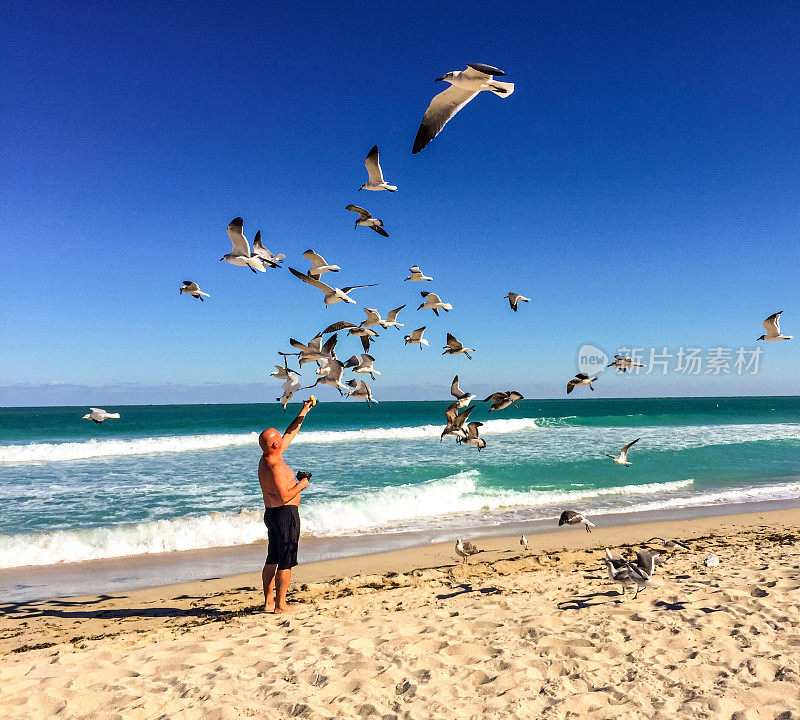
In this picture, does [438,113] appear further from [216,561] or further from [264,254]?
[216,561]

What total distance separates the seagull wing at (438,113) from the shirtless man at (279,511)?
292cm

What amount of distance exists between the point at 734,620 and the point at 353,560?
17.4ft

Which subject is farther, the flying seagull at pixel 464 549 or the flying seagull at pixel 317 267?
the flying seagull at pixel 464 549

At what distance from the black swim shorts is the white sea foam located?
425 cm

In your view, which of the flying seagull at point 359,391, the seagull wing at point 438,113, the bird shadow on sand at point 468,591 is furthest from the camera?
the flying seagull at point 359,391

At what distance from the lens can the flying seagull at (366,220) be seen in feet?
22.3

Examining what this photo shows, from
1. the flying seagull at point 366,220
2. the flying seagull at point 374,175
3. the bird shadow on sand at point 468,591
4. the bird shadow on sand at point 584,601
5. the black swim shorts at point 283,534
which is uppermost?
the flying seagull at point 374,175

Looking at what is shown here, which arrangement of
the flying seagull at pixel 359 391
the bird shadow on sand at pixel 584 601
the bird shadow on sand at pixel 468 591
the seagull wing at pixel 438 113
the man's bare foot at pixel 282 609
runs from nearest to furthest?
1. the seagull wing at pixel 438 113
2. the bird shadow on sand at pixel 584 601
3. the man's bare foot at pixel 282 609
4. the bird shadow on sand at pixel 468 591
5. the flying seagull at pixel 359 391

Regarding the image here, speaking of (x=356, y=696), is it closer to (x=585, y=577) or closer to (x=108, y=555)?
(x=585, y=577)

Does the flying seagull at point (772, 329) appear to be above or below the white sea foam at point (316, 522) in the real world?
above

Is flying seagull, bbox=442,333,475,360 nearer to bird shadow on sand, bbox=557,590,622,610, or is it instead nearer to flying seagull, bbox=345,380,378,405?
flying seagull, bbox=345,380,378,405

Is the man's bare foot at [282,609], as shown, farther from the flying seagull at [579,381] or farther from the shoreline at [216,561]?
the flying seagull at [579,381]

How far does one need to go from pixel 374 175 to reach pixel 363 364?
2490 millimetres

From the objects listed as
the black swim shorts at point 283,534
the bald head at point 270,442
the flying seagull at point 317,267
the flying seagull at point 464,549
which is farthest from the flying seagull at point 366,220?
the flying seagull at point 464,549
